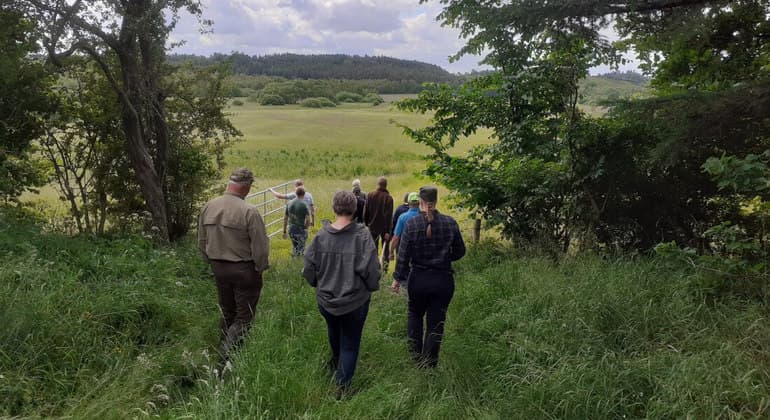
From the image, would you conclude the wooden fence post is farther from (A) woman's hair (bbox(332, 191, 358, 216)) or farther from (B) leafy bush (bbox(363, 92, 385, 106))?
(B) leafy bush (bbox(363, 92, 385, 106))

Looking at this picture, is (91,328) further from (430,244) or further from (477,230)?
(477,230)

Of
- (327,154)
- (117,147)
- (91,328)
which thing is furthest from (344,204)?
(327,154)

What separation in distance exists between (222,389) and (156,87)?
301 inches

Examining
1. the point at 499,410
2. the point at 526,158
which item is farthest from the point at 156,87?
the point at 499,410

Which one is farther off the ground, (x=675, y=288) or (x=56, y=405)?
(x=675, y=288)

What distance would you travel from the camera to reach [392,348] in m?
4.17

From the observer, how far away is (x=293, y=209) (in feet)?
27.1

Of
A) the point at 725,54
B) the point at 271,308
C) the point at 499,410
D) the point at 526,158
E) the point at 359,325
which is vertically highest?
the point at 725,54

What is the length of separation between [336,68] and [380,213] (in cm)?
17674

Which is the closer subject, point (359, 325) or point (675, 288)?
point (359, 325)

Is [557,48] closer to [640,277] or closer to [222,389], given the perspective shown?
[640,277]

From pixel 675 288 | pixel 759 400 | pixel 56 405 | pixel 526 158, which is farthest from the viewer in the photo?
A: pixel 526 158

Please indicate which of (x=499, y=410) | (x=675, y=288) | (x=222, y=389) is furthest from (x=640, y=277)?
(x=222, y=389)

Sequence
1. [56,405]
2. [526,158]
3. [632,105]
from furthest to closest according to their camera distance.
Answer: [526,158], [632,105], [56,405]
